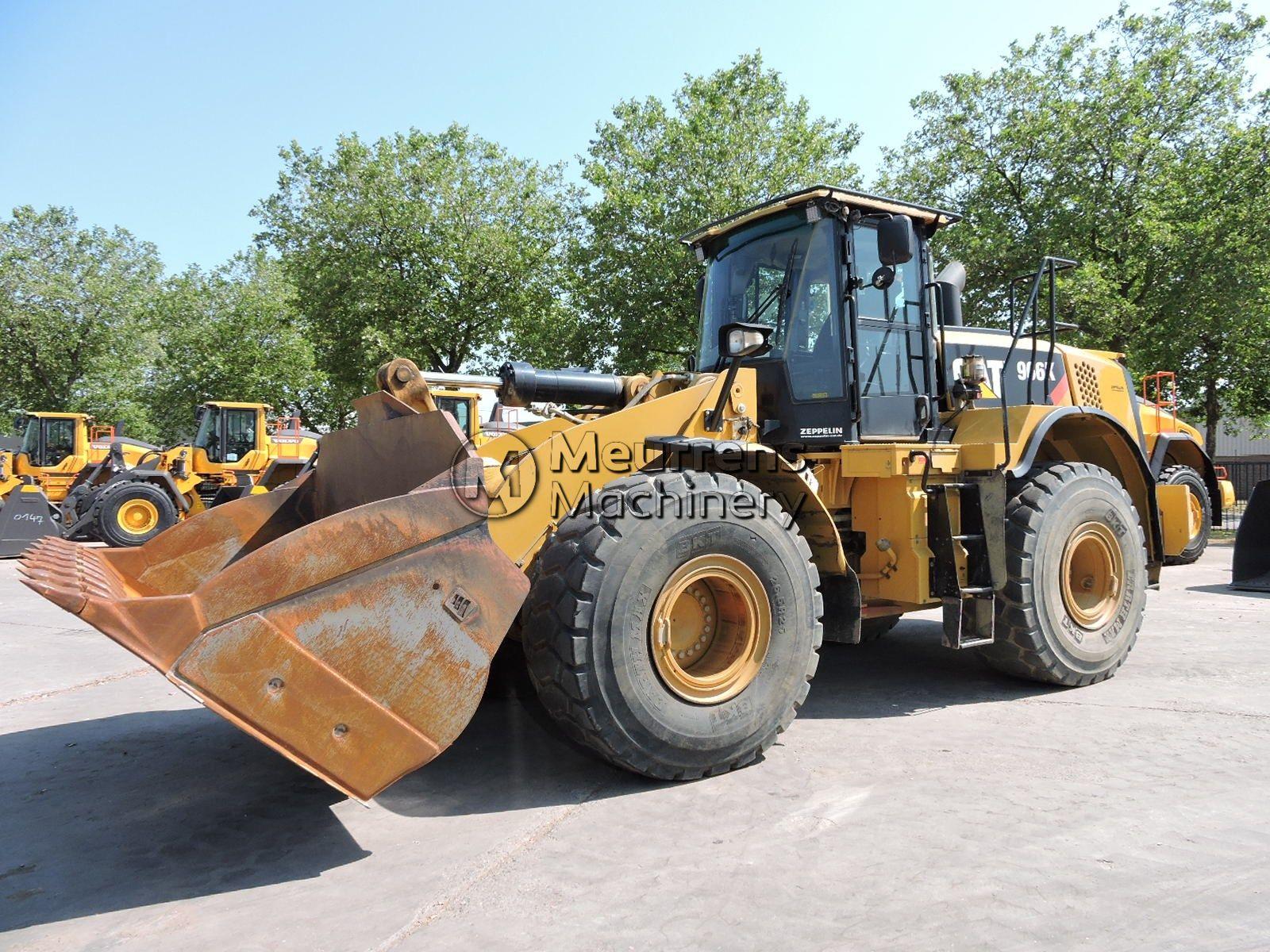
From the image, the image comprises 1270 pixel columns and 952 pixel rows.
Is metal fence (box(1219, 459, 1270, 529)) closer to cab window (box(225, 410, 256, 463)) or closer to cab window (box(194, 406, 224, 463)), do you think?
cab window (box(225, 410, 256, 463))

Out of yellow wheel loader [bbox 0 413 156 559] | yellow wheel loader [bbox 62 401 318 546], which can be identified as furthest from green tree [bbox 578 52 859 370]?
yellow wheel loader [bbox 0 413 156 559]

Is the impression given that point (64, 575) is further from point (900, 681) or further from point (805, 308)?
point (900, 681)

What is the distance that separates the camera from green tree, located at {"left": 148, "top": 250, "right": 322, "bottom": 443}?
32406mm

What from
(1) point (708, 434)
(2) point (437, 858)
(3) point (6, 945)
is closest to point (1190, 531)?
(1) point (708, 434)

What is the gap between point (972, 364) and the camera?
5777 mm

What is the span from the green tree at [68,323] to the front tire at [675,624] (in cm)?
3573

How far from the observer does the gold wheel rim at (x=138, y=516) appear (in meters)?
16.2

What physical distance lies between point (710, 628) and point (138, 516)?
15435 millimetres

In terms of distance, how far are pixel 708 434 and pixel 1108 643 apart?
3070 millimetres

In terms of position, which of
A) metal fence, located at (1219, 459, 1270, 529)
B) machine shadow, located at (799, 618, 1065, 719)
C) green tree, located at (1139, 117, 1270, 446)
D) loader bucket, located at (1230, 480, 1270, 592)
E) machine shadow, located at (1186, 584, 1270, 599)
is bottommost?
machine shadow, located at (799, 618, 1065, 719)

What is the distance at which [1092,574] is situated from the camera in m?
5.86

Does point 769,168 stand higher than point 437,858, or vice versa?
point 769,168

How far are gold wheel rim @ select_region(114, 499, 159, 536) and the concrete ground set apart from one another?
12.3 metres

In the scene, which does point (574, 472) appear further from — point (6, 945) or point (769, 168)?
point (769, 168)
